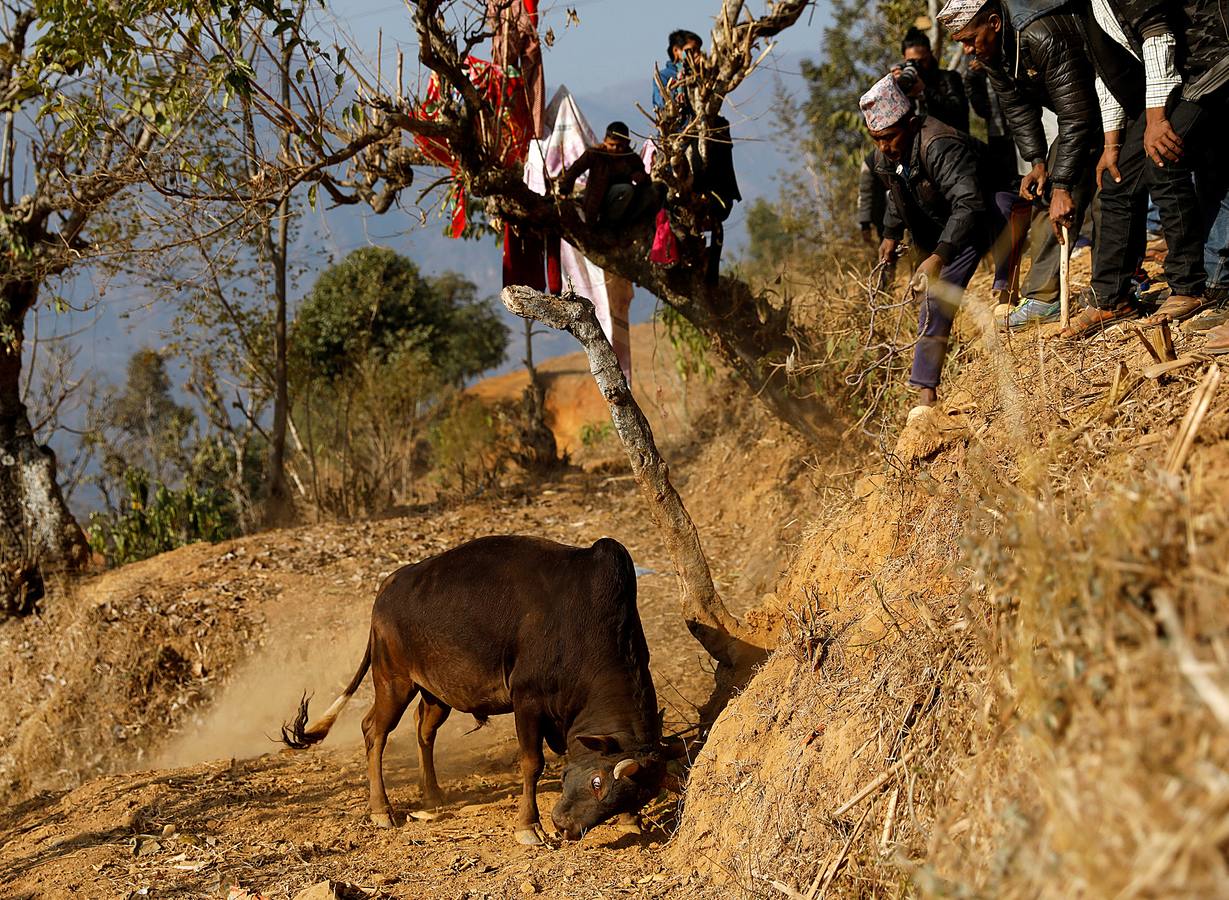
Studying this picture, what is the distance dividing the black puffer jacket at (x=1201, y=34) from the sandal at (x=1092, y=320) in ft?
3.87

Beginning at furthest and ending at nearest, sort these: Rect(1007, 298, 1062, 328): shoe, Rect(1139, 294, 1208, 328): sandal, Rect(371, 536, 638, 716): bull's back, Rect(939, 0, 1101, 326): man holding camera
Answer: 1. Rect(1007, 298, 1062, 328): shoe
2. Rect(371, 536, 638, 716): bull's back
3. Rect(939, 0, 1101, 326): man holding camera
4. Rect(1139, 294, 1208, 328): sandal

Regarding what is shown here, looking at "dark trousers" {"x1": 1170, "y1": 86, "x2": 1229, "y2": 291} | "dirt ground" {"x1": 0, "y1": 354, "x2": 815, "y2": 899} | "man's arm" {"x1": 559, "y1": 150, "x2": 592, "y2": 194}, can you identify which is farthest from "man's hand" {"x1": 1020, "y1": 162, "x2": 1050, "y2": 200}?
"man's arm" {"x1": 559, "y1": 150, "x2": 592, "y2": 194}

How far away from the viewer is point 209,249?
12.4m

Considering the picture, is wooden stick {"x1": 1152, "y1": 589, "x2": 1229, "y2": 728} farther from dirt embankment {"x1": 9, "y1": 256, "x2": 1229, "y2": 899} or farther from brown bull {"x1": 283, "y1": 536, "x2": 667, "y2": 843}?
brown bull {"x1": 283, "y1": 536, "x2": 667, "y2": 843}

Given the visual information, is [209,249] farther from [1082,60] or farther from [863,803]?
[863,803]

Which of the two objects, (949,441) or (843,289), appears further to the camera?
(843,289)

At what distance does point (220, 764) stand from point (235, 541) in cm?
415

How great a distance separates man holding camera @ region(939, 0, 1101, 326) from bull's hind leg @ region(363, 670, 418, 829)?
4493mm

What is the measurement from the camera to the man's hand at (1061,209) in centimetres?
579

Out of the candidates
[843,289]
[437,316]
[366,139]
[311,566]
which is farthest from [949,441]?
[437,316]

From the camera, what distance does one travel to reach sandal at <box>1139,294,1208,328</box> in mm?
5328

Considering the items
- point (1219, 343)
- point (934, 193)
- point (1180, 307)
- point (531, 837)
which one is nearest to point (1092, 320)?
point (1180, 307)

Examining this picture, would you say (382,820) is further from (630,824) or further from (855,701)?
(855,701)

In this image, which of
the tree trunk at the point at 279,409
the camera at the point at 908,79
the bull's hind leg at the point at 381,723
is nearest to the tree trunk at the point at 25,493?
the tree trunk at the point at 279,409
